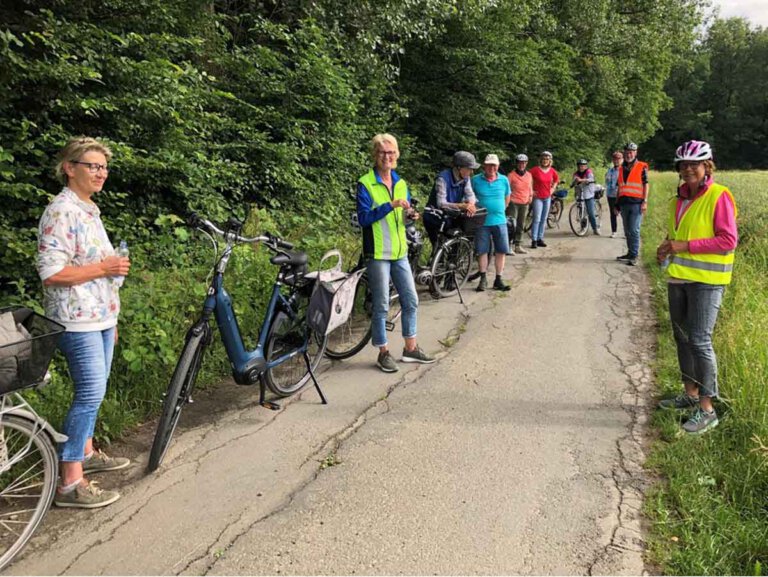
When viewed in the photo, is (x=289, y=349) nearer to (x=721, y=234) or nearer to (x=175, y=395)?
(x=175, y=395)

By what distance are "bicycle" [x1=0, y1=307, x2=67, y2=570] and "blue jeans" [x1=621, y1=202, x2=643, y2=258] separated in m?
9.08

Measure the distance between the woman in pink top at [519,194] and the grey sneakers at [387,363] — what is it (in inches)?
242

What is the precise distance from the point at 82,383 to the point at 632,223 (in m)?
8.97

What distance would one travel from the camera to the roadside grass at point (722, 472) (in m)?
2.67

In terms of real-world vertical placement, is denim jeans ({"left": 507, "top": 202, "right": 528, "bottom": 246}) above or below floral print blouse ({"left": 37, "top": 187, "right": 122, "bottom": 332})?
below

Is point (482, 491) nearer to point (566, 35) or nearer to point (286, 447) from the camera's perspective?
point (286, 447)

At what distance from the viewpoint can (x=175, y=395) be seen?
11.2ft

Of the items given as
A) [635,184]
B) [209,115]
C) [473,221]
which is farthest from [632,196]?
[209,115]

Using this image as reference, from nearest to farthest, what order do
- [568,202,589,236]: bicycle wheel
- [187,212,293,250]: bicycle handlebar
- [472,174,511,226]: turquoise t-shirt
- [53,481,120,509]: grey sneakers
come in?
[53,481,120,509]: grey sneakers → [187,212,293,250]: bicycle handlebar → [472,174,511,226]: turquoise t-shirt → [568,202,589,236]: bicycle wheel

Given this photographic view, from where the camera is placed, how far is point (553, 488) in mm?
3236

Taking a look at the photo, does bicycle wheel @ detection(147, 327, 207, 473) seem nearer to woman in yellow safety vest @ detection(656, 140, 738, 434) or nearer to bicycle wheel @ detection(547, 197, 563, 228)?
woman in yellow safety vest @ detection(656, 140, 738, 434)

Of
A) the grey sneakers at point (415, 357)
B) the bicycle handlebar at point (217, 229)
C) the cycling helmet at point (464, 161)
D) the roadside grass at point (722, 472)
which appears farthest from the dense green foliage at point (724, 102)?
the bicycle handlebar at point (217, 229)

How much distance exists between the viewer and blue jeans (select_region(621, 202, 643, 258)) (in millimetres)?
9453

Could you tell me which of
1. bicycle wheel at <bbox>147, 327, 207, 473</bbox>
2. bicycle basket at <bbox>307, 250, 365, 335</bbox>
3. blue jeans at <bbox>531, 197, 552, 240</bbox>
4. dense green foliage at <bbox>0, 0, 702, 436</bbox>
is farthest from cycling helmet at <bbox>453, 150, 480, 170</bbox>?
bicycle wheel at <bbox>147, 327, 207, 473</bbox>
